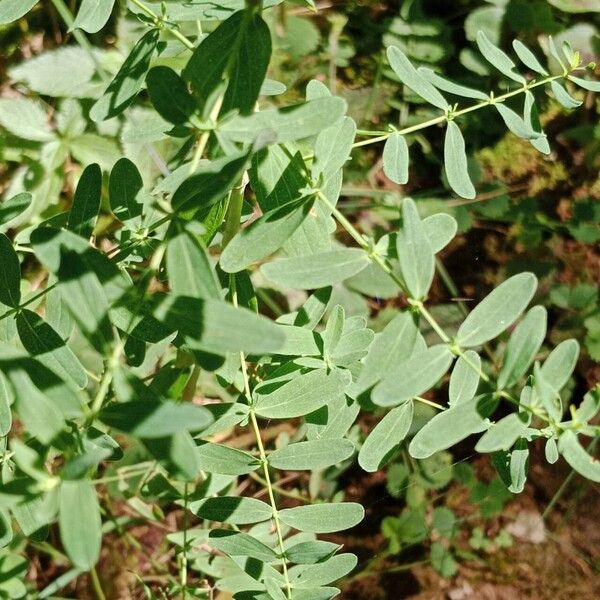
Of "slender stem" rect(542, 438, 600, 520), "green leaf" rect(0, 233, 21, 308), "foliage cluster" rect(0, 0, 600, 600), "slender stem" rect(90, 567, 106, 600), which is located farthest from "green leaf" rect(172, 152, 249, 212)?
"slender stem" rect(542, 438, 600, 520)

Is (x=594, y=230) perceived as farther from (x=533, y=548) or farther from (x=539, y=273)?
(x=533, y=548)

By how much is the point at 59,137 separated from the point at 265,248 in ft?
4.69

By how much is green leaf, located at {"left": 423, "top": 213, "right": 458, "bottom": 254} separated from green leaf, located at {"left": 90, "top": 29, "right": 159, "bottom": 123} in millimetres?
512

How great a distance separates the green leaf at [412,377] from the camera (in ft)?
2.57

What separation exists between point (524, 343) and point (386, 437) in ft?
1.12

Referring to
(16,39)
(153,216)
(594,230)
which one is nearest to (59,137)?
(16,39)

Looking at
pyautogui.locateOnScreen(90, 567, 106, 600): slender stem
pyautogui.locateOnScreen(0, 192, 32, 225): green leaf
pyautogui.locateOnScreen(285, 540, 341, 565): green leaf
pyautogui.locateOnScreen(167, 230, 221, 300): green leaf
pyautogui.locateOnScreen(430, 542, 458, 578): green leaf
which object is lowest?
pyautogui.locateOnScreen(430, 542, 458, 578): green leaf

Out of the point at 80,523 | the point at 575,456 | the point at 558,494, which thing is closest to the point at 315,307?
the point at 575,456

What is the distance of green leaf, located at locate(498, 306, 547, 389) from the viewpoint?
0.86 metres

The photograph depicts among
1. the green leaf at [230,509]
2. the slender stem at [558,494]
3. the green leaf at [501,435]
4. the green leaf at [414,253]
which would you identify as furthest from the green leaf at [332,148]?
the slender stem at [558,494]

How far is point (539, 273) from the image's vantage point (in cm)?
229

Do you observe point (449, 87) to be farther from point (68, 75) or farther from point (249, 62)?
point (68, 75)

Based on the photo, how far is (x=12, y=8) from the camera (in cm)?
108

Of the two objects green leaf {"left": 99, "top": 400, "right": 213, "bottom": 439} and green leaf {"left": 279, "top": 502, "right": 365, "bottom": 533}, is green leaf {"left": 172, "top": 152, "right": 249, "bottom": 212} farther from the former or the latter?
green leaf {"left": 279, "top": 502, "right": 365, "bottom": 533}
